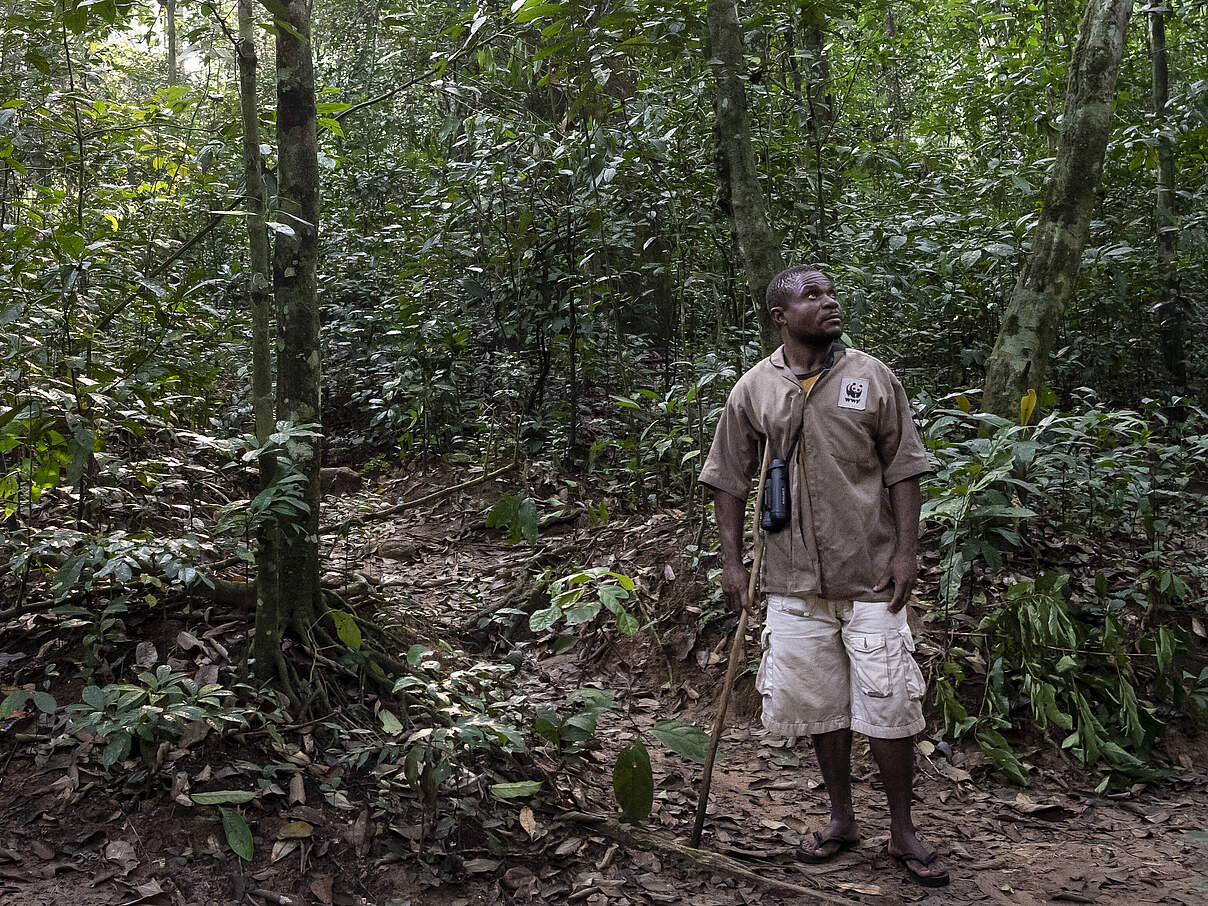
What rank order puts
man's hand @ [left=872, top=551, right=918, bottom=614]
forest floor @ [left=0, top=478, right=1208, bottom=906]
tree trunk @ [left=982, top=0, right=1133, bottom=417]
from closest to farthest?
forest floor @ [left=0, top=478, right=1208, bottom=906] < man's hand @ [left=872, top=551, right=918, bottom=614] < tree trunk @ [left=982, top=0, right=1133, bottom=417]

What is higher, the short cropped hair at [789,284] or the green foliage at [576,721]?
the short cropped hair at [789,284]

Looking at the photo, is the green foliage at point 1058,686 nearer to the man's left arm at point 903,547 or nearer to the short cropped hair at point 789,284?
the man's left arm at point 903,547

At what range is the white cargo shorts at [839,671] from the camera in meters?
3.23

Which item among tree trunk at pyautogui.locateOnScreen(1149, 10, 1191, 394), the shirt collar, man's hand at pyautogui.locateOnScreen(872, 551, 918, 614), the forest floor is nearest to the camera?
the forest floor

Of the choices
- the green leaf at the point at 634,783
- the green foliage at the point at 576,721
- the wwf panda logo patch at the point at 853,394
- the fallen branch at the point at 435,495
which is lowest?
the green leaf at the point at 634,783

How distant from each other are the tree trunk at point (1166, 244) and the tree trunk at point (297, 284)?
6.41 meters

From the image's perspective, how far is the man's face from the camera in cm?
341

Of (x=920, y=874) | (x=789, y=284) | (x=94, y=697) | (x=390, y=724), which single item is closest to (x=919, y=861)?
(x=920, y=874)

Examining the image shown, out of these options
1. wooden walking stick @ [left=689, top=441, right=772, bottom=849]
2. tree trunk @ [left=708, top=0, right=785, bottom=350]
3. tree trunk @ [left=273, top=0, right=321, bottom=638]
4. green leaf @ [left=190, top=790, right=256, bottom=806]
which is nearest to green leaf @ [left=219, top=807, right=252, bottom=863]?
green leaf @ [left=190, top=790, right=256, bottom=806]

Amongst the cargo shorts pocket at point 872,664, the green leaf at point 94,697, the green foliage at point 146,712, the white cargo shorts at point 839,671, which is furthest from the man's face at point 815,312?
the green leaf at point 94,697

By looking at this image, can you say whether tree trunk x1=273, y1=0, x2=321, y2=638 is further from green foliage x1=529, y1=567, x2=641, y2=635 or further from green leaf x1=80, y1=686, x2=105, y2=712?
green foliage x1=529, y1=567, x2=641, y2=635

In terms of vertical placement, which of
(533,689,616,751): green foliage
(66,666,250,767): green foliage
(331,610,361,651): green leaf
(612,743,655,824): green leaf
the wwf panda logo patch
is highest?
the wwf panda logo patch

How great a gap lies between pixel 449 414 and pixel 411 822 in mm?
5369

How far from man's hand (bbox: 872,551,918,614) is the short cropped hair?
1.02 m
